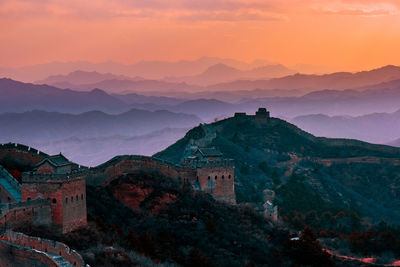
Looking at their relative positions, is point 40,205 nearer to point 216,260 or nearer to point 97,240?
point 97,240

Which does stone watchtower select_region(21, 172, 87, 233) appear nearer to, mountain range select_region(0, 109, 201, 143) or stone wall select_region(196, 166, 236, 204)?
stone wall select_region(196, 166, 236, 204)

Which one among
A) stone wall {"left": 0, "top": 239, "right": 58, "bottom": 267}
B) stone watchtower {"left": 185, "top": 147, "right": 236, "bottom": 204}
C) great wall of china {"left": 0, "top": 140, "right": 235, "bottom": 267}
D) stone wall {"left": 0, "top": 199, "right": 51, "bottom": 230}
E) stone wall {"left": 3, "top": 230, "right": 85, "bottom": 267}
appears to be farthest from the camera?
stone watchtower {"left": 185, "top": 147, "right": 236, "bottom": 204}

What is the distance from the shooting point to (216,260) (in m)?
46.3

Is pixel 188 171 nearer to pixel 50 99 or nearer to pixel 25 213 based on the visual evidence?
pixel 25 213

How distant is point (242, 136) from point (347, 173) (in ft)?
41.6

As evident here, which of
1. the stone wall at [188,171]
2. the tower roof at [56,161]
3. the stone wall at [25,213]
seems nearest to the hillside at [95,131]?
the stone wall at [188,171]

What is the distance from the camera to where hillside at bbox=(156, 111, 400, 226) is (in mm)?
82438

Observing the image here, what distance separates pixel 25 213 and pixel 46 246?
15.5 ft

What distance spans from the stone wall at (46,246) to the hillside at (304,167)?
38478 millimetres

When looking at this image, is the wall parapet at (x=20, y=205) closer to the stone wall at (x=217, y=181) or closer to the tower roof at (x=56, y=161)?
the tower roof at (x=56, y=161)

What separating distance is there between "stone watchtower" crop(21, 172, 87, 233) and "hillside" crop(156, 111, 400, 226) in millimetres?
32893

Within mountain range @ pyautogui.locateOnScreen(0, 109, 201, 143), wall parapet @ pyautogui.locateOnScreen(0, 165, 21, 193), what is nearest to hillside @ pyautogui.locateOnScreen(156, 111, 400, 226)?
wall parapet @ pyautogui.locateOnScreen(0, 165, 21, 193)

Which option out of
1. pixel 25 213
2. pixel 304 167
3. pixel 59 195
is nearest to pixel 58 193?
pixel 59 195

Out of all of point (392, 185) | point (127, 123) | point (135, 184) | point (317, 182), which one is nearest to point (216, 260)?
point (135, 184)
